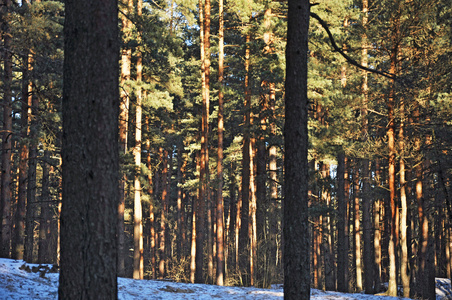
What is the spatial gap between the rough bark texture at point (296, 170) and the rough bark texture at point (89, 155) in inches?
119

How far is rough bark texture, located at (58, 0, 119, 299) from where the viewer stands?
3.59 meters

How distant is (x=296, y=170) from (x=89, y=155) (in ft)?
10.8

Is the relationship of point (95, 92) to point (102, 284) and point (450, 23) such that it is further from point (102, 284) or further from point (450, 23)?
point (450, 23)

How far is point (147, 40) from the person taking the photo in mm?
13570

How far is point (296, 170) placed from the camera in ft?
19.9

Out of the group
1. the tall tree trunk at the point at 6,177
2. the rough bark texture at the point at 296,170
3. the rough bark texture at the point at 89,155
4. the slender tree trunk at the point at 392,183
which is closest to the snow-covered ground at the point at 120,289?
the slender tree trunk at the point at 392,183

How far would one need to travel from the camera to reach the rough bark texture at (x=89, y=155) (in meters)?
3.59

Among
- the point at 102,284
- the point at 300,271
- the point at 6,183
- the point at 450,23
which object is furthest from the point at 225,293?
the point at 450,23

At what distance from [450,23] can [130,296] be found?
13626 millimetres

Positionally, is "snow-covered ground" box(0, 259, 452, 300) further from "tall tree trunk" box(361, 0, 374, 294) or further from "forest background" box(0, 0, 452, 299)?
"tall tree trunk" box(361, 0, 374, 294)

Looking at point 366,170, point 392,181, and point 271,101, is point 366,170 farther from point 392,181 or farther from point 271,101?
point 271,101

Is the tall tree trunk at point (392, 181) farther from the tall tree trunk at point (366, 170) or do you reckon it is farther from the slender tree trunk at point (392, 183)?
the tall tree trunk at point (366, 170)

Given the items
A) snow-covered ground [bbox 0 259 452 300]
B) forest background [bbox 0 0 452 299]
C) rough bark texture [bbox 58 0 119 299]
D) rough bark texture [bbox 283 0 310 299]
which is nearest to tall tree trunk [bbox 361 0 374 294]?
forest background [bbox 0 0 452 299]

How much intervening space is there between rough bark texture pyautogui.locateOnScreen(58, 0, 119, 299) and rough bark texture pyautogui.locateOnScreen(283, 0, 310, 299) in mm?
3012
